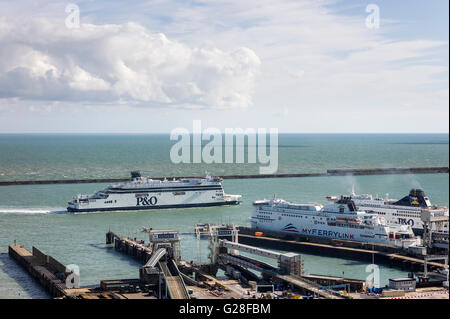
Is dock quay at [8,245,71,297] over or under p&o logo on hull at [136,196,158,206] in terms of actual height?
under

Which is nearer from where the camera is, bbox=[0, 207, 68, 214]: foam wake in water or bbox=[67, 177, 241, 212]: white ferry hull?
bbox=[0, 207, 68, 214]: foam wake in water

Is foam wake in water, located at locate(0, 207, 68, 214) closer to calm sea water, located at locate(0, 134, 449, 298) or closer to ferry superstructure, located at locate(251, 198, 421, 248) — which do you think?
calm sea water, located at locate(0, 134, 449, 298)

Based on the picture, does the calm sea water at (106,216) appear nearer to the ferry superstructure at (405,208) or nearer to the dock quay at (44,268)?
the dock quay at (44,268)

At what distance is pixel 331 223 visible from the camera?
1549 inches

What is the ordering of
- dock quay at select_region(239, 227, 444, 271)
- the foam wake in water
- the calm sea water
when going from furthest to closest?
the foam wake in water
dock quay at select_region(239, 227, 444, 271)
the calm sea water

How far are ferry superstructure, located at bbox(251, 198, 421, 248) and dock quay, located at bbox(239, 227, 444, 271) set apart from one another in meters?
1.15

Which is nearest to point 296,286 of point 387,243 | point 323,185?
point 387,243

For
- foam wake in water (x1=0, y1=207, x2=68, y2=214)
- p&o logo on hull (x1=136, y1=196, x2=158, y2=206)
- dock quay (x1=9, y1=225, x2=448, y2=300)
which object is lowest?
dock quay (x1=9, y1=225, x2=448, y2=300)

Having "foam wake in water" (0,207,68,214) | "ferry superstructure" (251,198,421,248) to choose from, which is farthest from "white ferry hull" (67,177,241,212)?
"ferry superstructure" (251,198,421,248)

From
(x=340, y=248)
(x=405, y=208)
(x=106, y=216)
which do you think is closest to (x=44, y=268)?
(x=340, y=248)

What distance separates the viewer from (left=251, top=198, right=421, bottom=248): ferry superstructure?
122 feet

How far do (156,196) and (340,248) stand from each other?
23456 millimetres

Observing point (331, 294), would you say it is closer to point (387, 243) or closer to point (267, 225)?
point (387, 243)

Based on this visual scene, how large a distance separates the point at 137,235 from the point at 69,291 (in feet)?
48.8
